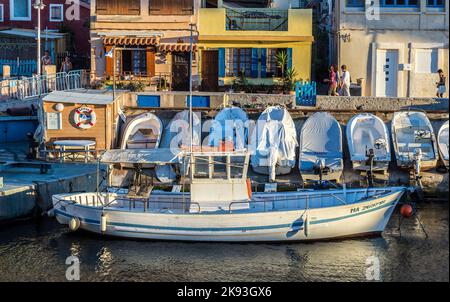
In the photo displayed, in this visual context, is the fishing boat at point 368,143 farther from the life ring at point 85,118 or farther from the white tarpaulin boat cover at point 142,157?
the life ring at point 85,118

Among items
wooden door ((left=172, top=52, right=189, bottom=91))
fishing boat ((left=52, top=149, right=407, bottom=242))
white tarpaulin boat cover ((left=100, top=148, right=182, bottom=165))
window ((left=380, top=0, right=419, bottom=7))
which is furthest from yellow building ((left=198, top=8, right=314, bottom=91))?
fishing boat ((left=52, top=149, right=407, bottom=242))

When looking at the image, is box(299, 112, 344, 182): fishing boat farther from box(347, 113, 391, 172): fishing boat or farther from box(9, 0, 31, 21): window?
box(9, 0, 31, 21): window

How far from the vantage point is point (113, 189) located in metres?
32.8

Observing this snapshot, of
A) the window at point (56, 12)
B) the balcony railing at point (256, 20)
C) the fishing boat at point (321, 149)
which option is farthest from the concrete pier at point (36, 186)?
the window at point (56, 12)

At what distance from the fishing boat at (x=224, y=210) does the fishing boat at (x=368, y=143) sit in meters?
4.14

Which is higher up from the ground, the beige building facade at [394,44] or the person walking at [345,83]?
the beige building facade at [394,44]

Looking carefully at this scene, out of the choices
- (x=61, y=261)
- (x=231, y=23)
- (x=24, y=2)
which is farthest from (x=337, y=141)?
(x=24, y=2)

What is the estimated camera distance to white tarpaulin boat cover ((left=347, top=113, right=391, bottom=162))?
1426 inches

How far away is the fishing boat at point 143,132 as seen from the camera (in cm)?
3749

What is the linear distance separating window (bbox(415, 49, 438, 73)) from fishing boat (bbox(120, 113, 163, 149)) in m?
12.3

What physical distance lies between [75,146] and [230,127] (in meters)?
5.97

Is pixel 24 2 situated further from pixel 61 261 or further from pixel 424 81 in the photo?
pixel 61 261

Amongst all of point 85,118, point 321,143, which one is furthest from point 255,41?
point 85,118

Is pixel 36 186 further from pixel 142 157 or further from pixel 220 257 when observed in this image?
pixel 220 257
